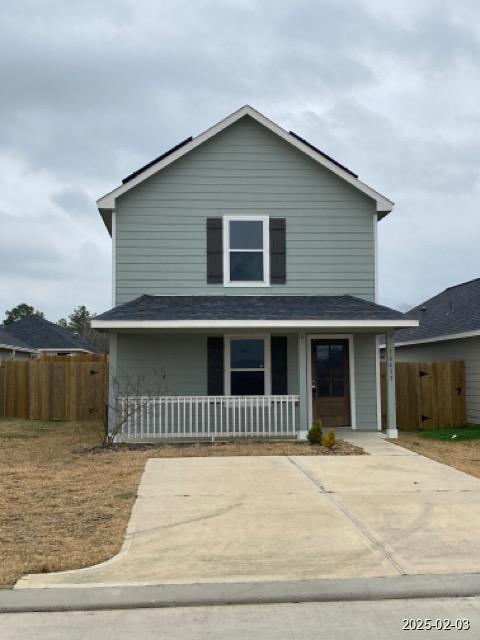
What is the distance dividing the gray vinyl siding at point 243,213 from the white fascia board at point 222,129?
23cm

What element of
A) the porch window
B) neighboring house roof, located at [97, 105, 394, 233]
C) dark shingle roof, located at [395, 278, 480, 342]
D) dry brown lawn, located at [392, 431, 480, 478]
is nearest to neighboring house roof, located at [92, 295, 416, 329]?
the porch window

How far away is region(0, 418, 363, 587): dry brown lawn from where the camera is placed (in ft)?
19.5

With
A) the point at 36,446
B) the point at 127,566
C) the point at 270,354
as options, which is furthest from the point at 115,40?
the point at 127,566

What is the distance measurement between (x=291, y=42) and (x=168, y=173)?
4044 mm

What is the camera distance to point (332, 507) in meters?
7.74

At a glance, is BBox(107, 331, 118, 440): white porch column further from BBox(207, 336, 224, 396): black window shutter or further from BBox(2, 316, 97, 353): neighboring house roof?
BBox(2, 316, 97, 353): neighboring house roof

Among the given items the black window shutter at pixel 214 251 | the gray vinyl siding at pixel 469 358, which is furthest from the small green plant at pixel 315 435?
the gray vinyl siding at pixel 469 358

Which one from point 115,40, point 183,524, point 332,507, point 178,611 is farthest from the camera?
point 115,40

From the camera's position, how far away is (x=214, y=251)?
15562 millimetres

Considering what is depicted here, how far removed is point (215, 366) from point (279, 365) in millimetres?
1468

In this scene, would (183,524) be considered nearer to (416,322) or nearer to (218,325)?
(218,325)

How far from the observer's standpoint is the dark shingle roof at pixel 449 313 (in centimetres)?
1855

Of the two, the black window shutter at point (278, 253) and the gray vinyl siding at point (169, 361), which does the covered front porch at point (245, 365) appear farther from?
the black window shutter at point (278, 253)

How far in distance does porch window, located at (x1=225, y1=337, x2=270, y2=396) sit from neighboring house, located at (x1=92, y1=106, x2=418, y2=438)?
0.08ft
